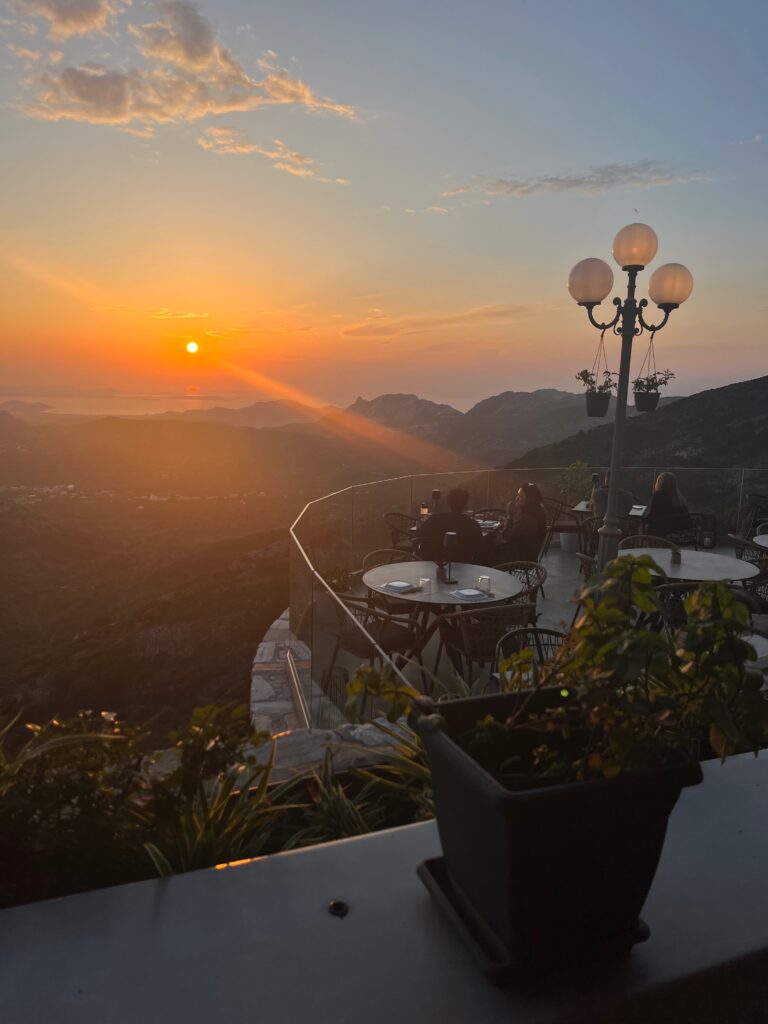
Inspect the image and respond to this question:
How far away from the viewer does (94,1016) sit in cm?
111

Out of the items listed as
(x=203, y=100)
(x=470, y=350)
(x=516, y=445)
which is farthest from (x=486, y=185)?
(x=516, y=445)

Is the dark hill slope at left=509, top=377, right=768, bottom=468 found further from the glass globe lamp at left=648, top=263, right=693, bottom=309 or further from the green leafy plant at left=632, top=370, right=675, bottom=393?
the glass globe lamp at left=648, top=263, right=693, bottom=309

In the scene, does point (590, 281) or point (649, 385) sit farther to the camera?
point (649, 385)

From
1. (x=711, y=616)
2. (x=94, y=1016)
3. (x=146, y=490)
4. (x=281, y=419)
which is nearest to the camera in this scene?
(x=94, y=1016)

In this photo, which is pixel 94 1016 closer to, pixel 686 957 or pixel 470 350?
pixel 686 957

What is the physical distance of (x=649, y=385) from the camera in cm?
701

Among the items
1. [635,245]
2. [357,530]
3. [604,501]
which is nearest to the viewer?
[635,245]

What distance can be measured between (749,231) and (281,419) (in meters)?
59.5

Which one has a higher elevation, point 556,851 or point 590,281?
point 590,281

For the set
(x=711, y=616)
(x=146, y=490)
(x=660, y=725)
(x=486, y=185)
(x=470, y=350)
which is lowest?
(x=146, y=490)

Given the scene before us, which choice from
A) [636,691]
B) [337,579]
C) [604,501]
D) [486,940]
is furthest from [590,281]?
[486,940]

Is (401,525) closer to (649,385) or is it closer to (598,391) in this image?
(598,391)

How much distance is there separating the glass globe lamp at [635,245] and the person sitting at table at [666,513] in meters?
3.06

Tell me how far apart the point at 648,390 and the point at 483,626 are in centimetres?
374
